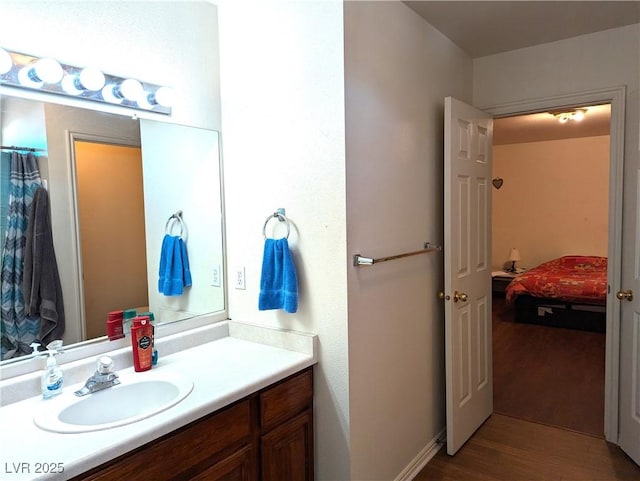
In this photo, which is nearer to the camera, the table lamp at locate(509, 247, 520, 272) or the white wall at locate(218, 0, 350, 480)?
the white wall at locate(218, 0, 350, 480)

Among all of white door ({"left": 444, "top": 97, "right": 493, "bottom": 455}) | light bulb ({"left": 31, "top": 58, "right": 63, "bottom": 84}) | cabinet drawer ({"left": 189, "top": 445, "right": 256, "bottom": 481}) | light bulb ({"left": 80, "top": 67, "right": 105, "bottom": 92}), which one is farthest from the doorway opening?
light bulb ({"left": 31, "top": 58, "right": 63, "bottom": 84})

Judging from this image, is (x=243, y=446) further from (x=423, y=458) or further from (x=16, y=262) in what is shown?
(x=423, y=458)

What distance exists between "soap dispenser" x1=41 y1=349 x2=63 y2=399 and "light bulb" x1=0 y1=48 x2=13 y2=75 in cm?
97

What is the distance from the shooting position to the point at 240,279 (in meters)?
2.17

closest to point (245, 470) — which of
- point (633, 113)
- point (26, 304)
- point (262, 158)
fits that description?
point (26, 304)

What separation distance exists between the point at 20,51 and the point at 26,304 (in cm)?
89

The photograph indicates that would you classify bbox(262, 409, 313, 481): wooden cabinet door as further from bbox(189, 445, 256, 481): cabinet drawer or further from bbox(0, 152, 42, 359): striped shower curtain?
bbox(0, 152, 42, 359): striped shower curtain

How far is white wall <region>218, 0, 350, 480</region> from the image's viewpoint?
1.78 metres

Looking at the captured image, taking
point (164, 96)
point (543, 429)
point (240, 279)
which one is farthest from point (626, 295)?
point (164, 96)

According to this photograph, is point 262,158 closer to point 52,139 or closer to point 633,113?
point 52,139

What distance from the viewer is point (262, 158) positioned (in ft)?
6.67

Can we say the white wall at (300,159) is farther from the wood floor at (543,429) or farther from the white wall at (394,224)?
the wood floor at (543,429)

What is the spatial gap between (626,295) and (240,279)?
212cm

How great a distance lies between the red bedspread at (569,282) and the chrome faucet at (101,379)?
485 cm
